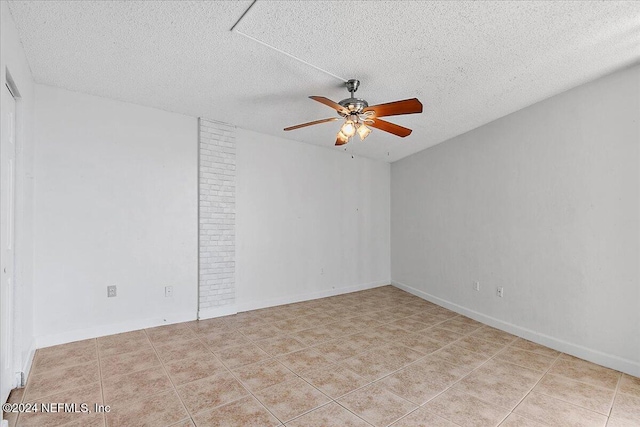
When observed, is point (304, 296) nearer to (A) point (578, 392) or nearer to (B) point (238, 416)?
(B) point (238, 416)

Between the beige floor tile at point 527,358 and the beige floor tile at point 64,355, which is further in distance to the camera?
the beige floor tile at point 527,358

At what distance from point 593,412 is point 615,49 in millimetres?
2959

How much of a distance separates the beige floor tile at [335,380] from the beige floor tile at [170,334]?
5.18 feet

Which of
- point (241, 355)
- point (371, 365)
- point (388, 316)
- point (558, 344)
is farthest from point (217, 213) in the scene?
point (558, 344)

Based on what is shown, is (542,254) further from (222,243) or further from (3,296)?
(3,296)

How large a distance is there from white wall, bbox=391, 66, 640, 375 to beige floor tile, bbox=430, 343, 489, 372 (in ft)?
3.39

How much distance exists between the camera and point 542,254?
3.55m

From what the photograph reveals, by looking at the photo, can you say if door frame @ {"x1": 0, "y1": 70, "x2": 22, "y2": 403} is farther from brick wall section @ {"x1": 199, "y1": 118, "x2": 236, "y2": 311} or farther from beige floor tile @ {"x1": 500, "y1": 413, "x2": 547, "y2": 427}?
beige floor tile @ {"x1": 500, "y1": 413, "x2": 547, "y2": 427}

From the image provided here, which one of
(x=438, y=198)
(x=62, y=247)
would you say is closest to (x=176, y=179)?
(x=62, y=247)

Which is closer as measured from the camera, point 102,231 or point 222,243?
point 102,231

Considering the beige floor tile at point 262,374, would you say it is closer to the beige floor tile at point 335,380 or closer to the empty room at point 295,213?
the empty room at point 295,213

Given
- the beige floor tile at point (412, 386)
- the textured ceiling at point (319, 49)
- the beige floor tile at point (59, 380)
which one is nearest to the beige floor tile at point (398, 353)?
the beige floor tile at point (412, 386)

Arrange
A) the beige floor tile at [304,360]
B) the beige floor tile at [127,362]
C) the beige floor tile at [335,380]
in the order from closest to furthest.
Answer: the beige floor tile at [335,380]
the beige floor tile at [127,362]
the beige floor tile at [304,360]

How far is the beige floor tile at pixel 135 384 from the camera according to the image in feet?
7.50
